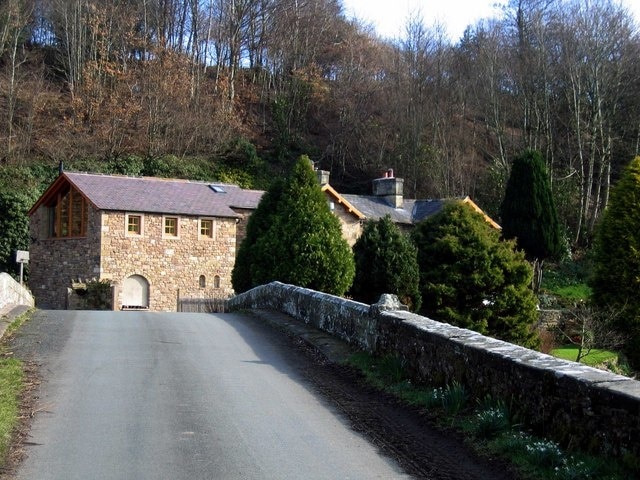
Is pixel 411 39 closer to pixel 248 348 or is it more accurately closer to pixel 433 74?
pixel 433 74

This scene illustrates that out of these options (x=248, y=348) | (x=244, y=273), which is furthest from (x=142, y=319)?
(x=244, y=273)

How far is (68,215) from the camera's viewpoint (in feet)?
127

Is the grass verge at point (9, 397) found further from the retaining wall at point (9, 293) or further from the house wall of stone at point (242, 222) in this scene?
the house wall of stone at point (242, 222)

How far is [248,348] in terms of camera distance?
13.3 meters

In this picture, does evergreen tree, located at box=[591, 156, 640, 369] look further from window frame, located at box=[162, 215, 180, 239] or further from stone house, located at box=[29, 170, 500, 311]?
window frame, located at box=[162, 215, 180, 239]

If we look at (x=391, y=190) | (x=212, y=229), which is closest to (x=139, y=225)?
(x=212, y=229)

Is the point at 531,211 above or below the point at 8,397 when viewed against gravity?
above

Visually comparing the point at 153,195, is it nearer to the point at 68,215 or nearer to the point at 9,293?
the point at 68,215

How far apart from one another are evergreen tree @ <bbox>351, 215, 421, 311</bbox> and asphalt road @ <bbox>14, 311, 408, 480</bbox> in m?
11.7

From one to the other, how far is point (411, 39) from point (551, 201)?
20463 mm

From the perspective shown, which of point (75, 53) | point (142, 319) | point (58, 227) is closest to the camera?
point (142, 319)

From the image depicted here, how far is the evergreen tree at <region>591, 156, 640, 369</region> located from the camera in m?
26.6

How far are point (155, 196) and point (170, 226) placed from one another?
1.62 m

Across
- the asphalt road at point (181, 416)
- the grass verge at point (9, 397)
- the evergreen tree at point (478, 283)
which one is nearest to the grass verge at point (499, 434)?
the asphalt road at point (181, 416)
